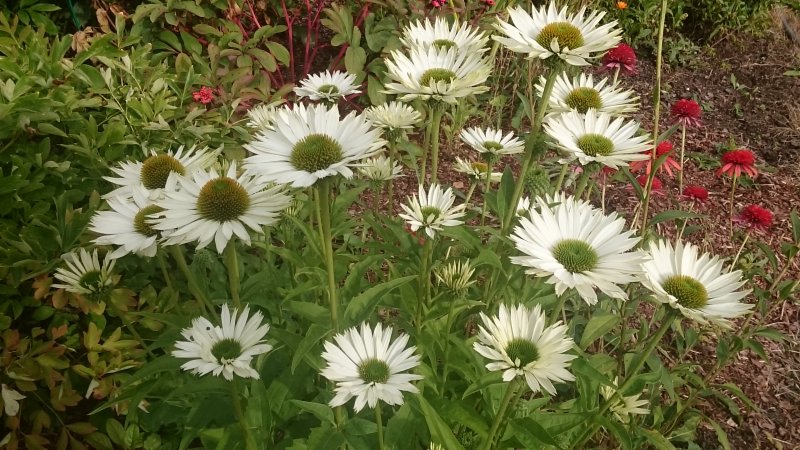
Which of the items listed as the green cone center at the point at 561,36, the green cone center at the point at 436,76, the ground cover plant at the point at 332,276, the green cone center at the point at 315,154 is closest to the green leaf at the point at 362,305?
the ground cover plant at the point at 332,276

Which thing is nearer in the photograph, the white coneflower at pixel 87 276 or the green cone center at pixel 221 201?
the green cone center at pixel 221 201

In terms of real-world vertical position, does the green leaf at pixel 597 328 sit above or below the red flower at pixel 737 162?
below

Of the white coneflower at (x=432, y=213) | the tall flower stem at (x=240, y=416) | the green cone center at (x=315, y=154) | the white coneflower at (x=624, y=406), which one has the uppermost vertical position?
the white coneflower at (x=432, y=213)

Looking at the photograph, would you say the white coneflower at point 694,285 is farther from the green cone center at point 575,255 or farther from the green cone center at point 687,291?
the green cone center at point 575,255

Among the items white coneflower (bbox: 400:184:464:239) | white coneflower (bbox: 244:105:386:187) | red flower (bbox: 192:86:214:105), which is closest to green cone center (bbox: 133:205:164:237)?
white coneflower (bbox: 244:105:386:187)

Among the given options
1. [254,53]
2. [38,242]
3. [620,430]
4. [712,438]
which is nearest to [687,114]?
[712,438]

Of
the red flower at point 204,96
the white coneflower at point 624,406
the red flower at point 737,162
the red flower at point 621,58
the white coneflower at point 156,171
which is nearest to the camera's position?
the white coneflower at point 156,171

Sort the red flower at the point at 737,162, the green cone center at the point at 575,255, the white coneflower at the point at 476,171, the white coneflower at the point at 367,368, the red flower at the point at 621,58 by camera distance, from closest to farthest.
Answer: the white coneflower at the point at 367,368 < the green cone center at the point at 575,255 < the white coneflower at the point at 476,171 < the red flower at the point at 621,58 < the red flower at the point at 737,162
